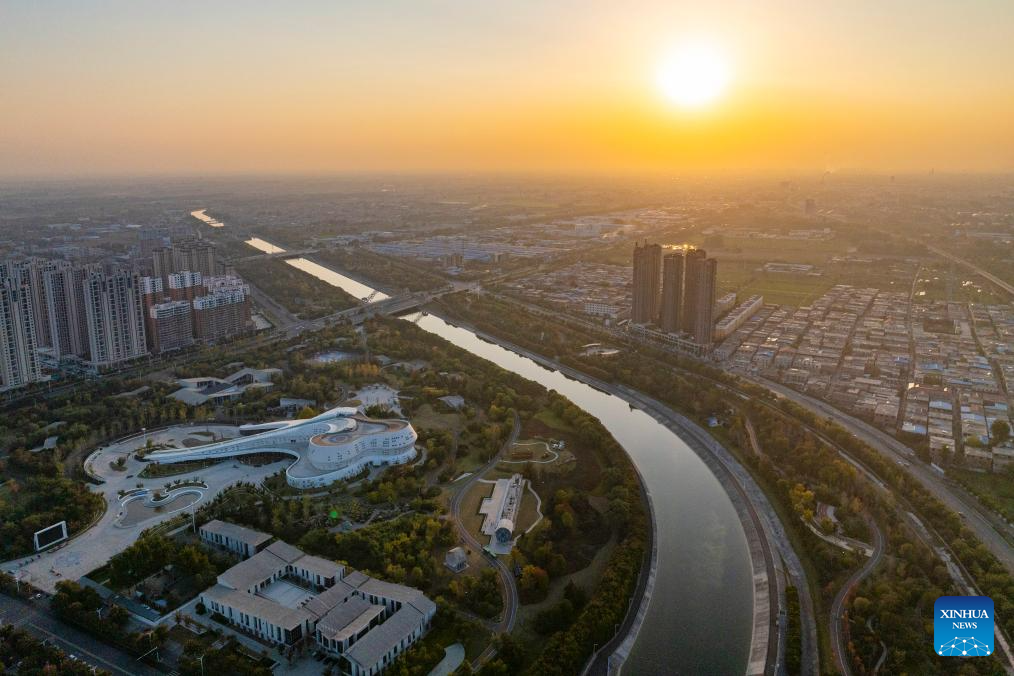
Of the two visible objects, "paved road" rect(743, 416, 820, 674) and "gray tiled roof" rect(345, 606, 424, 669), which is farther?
"paved road" rect(743, 416, 820, 674)

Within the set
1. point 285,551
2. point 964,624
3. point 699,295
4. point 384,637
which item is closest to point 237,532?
point 285,551

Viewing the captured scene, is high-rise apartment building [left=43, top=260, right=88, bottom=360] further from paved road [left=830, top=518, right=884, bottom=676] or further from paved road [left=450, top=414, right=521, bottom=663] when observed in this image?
paved road [left=830, top=518, right=884, bottom=676]

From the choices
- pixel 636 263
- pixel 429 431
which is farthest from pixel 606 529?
pixel 636 263

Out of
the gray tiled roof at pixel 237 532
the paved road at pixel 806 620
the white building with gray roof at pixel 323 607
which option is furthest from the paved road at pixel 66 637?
the paved road at pixel 806 620

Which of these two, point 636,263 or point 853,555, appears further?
point 636,263

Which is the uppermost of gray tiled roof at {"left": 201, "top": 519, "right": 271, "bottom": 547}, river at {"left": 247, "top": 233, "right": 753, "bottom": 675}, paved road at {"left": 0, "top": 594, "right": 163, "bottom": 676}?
gray tiled roof at {"left": 201, "top": 519, "right": 271, "bottom": 547}

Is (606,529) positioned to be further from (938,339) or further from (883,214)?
(883,214)

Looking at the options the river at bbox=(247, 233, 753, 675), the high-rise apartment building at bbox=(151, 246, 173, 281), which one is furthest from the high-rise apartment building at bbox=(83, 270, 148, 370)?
the river at bbox=(247, 233, 753, 675)
